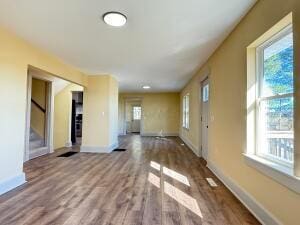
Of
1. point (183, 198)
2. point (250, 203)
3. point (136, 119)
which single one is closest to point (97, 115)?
point (183, 198)

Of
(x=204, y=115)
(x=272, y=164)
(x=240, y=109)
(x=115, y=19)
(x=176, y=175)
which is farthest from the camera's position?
(x=204, y=115)

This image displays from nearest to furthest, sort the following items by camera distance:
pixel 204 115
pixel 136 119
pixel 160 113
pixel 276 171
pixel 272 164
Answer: pixel 276 171
pixel 272 164
pixel 204 115
pixel 160 113
pixel 136 119

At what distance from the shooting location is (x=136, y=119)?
1308 centimetres

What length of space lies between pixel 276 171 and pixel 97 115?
5121 mm

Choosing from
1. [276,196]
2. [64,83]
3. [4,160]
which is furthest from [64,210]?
[64,83]

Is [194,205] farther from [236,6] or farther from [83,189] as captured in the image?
[236,6]

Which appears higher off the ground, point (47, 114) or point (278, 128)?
point (47, 114)

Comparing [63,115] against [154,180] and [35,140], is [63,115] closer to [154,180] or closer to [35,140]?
[35,140]

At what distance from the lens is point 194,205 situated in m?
2.56

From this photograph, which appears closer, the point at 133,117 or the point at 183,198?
the point at 183,198

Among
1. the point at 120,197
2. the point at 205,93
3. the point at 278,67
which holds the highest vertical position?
the point at 205,93

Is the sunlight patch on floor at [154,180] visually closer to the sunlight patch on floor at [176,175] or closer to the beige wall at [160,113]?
the sunlight patch on floor at [176,175]

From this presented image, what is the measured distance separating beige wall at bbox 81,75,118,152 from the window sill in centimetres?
444

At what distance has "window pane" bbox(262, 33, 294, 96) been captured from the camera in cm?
191
